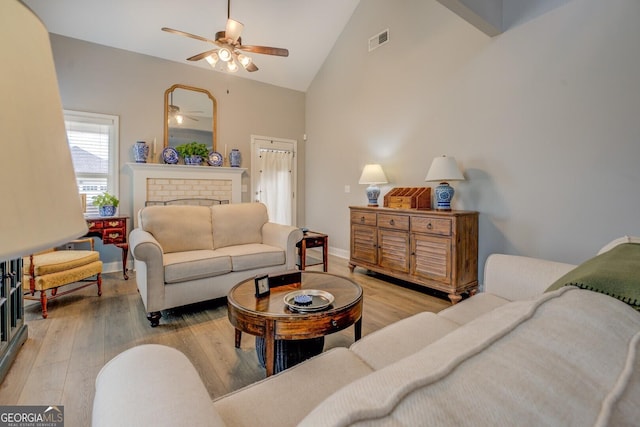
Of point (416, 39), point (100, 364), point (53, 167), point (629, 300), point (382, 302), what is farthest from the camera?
point (416, 39)

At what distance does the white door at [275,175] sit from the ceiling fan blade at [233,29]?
238cm

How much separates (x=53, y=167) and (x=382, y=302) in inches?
117

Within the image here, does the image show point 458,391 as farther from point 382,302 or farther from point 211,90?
point 211,90

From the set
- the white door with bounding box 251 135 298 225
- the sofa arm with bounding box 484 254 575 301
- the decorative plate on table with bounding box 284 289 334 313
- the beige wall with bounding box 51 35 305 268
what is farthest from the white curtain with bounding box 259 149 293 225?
the sofa arm with bounding box 484 254 575 301

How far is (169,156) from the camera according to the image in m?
4.33

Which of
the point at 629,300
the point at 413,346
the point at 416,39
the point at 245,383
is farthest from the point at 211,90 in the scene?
the point at 629,300

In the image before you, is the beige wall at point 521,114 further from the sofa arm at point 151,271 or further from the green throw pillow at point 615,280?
the sofa arm at point 151,271

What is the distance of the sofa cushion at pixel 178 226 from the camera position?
2.90m

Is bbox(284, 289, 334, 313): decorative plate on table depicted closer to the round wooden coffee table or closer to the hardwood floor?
the round wooden coffee table

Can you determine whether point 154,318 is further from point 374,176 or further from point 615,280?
point 374,176

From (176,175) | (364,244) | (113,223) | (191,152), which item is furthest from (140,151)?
(364,244)

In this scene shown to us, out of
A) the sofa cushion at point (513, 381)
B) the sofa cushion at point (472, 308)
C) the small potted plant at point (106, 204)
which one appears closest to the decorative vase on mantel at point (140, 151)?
the small potted plant at point (106, 204)

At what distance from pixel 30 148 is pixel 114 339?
2459 millimetres

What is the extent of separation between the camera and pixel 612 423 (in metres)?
0.38
